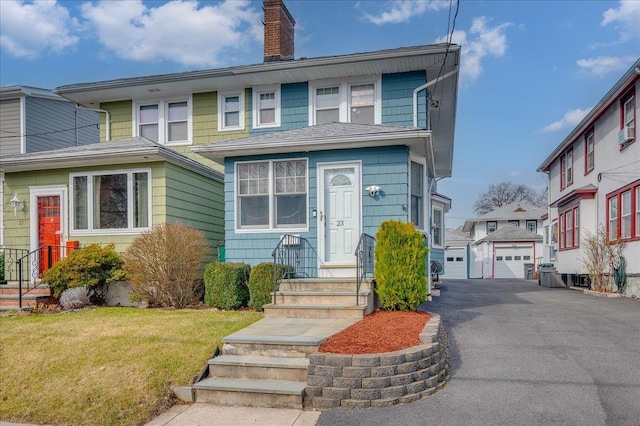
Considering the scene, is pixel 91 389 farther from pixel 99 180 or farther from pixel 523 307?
pixel 523 307

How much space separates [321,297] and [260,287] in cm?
130

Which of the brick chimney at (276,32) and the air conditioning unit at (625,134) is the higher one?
the brick chimney at (276,32)

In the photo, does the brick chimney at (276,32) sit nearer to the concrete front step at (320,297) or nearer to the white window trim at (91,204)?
the white window trim at (91,204)

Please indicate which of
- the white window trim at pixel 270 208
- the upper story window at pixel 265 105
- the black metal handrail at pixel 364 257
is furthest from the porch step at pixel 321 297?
the upper story window at pixel 265 105

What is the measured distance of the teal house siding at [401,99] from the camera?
1239cm

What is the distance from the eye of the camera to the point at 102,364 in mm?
6051

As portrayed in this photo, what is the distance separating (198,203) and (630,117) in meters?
12.0

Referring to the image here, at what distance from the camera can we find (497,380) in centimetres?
536

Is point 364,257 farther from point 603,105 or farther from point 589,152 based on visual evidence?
point 589,152

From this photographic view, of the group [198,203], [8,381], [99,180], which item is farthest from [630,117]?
[8,381]

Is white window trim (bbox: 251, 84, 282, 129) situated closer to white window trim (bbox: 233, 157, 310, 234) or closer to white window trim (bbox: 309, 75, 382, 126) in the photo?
white window trim (bbox: 309, 75, 382, 126)

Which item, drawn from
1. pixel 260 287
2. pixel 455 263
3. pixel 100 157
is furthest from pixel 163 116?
pixel 455 263

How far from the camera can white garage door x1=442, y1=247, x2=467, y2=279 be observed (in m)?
31.4

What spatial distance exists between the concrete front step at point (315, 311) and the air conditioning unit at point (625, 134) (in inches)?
392
